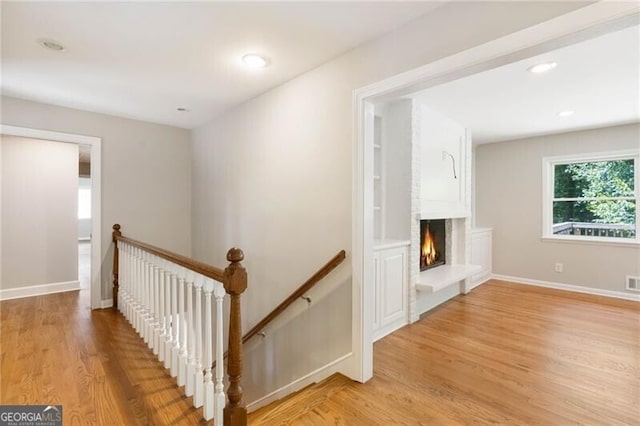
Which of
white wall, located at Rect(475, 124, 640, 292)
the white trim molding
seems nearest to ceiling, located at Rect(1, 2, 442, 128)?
the white trim molding

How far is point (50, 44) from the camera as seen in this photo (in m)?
2.22

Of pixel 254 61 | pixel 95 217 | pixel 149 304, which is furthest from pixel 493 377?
pixel 95 217

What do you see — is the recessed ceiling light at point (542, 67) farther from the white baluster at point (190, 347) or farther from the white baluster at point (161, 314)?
the white baluster at point (161, 314)

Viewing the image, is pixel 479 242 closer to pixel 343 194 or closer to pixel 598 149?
pixel 598 149

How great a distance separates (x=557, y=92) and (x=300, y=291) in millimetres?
3315

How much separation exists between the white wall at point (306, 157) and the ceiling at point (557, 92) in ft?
3.49

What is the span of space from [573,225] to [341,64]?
4853mm

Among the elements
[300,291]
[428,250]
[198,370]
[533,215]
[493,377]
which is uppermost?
[533,215]

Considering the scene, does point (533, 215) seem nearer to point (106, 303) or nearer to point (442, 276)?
point (442, 276)

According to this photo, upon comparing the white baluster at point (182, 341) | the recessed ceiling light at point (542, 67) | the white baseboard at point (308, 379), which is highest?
A: the recessed ceiling light at point (542, 67)

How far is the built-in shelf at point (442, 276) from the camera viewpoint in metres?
3.35

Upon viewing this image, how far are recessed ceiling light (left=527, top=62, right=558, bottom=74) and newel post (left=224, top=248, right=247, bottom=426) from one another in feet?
9.38

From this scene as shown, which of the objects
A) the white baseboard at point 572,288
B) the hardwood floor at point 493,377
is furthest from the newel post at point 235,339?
the white baseboard at point 572,288

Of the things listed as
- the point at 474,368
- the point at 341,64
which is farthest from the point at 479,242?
the point at 341,64
